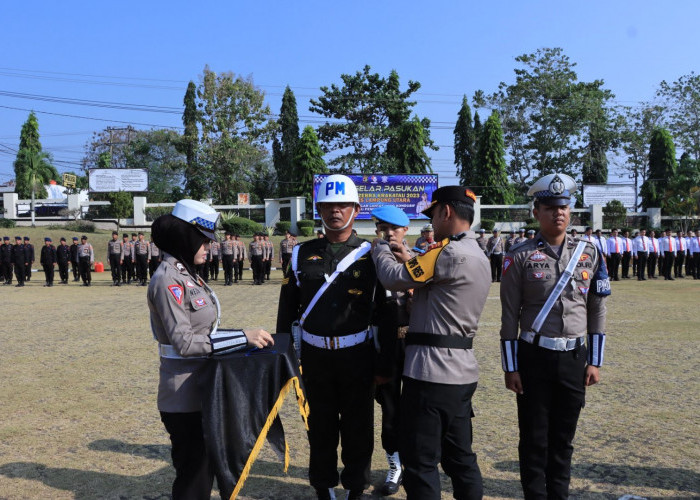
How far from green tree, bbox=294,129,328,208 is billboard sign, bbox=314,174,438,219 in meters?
7.80

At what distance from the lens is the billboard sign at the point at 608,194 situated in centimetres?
4191

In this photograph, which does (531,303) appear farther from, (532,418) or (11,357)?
(11,357)

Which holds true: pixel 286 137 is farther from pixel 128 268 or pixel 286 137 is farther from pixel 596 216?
pixel 128 268

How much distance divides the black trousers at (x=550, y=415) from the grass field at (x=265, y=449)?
530 millimetres

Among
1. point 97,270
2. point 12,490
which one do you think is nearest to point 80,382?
point 12,490

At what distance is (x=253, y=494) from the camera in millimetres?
4176

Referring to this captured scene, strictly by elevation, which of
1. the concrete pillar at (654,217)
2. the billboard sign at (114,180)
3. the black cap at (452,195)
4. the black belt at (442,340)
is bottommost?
the black belt at (442,340)

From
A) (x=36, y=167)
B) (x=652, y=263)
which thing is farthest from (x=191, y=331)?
(x=36, y=167)

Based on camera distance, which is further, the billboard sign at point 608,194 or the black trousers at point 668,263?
the billboard sign at point 608,194


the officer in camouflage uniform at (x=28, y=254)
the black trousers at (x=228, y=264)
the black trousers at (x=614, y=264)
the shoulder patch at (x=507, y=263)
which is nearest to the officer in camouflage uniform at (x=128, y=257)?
the black trousers at (x=228, y=264)

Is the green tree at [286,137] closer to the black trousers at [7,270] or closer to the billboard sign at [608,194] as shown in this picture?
the billboard sign at [608,194]

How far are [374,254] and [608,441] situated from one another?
2861 millimetres

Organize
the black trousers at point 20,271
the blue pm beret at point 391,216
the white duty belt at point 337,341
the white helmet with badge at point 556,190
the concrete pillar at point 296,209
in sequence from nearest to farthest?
the white helmet with badge at point 556,190, the white duty belt at point 337,341, the blue pm beret at point 391,216, the black trousers at point 20,271, the concrete pillar at point 296,209

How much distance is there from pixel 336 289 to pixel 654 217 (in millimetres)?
40470
